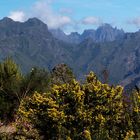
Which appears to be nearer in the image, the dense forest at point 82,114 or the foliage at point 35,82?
the dense forest at point 82,114

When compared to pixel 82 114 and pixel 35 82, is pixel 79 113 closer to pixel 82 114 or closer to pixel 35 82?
pixel 82 114

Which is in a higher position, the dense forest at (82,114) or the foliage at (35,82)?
the foliage at (35,82)

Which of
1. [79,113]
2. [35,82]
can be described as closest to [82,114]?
[79,113]

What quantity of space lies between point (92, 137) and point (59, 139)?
99 centimetres

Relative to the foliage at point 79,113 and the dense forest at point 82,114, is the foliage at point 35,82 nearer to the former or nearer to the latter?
the dense forest at point 82,114

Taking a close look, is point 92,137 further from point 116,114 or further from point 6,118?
point 6,118

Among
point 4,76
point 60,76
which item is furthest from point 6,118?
point 60,76

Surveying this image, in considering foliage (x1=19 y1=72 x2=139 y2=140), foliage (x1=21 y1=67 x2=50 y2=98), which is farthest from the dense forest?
foliage (x1=21 y1=67 x2=50 y2=98)

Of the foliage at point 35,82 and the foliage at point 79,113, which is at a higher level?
the foliage at point 35,82

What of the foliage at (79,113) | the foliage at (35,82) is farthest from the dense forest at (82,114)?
the foliage at (35,82)

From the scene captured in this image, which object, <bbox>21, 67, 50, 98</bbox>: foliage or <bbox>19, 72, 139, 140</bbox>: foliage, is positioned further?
<bbox>21, 67, 50, 98</bbox>: foliage

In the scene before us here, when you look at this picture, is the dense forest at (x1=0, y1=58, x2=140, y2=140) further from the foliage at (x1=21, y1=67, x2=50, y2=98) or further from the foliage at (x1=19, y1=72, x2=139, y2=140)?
the foliage at (x1=21, y1=67, x2=50, y2=98)

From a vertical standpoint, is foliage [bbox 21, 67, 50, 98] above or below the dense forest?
above

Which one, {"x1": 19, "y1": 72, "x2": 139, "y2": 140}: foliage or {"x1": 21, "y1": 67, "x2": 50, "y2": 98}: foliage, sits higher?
{"x1": 21, "y1": 67, "x2": 50, "y2": 98}: foliage
